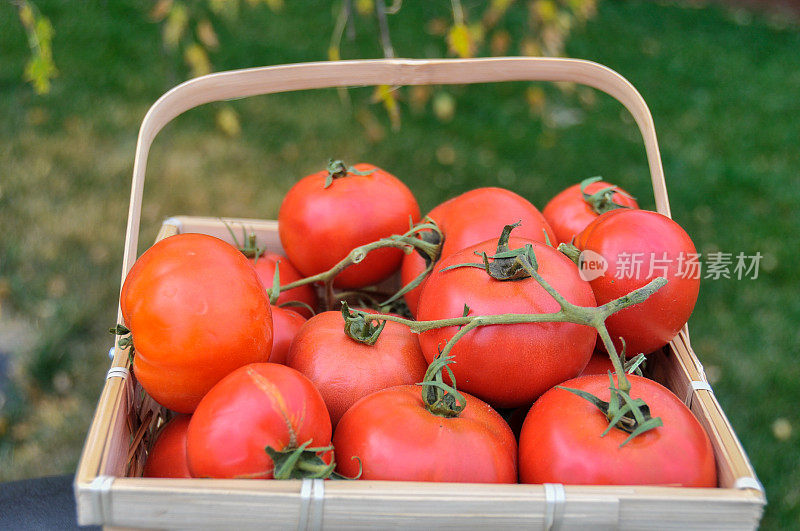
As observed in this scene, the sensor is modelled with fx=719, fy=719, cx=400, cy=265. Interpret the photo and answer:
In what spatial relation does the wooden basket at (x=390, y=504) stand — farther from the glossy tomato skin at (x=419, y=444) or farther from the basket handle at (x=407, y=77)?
the basket handle at (x=407, y=77)

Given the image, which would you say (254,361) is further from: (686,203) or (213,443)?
(686,203)

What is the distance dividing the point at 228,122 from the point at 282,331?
156cm

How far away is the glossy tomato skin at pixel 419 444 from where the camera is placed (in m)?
0.73

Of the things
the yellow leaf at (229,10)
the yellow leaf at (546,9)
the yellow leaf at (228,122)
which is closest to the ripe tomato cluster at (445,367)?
the yellow leaf at (546,9)

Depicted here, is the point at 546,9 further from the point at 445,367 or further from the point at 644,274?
the point at 445,367

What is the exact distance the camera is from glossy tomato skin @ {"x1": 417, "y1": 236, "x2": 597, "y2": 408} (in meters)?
0.80

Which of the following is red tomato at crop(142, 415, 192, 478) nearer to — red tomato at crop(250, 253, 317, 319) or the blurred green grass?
red tomato at crop(250, 253, 317, 319)

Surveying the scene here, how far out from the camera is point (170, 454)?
0.85m

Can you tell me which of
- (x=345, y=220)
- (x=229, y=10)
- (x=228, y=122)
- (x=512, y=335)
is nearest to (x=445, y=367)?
(x=512, y=335)

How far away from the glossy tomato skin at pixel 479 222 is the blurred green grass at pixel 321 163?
0.98 m

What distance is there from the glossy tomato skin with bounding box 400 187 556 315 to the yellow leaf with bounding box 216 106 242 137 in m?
1.51

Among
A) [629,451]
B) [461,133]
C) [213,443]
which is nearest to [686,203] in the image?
[461,133]

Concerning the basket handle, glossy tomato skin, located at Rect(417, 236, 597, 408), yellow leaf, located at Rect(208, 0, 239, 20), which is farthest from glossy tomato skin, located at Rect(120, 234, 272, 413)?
yellow leaf, located at Rect(208, 0, 239, 20)

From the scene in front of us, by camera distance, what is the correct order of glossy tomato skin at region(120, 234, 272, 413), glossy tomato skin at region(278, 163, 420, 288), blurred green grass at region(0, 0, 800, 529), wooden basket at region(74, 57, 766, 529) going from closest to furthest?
wooden basket at region(74, 57, 766, 529) < glossy tomato skin at region(120, 234, 272, 413) < glossy tomato skin at region(278, 163, 420, 288) < blurred green grass at region(0, 0, 800, 529)
